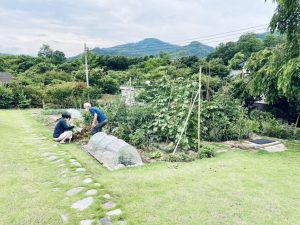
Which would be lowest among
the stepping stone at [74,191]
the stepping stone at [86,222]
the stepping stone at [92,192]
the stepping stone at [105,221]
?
the stepping stone at [74,191]

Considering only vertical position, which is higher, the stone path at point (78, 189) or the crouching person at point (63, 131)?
the crouching person at point (63, 131)

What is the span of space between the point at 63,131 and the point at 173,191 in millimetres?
5467

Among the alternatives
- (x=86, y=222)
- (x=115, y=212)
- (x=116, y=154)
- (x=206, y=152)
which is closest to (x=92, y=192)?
(x=115, y=212)

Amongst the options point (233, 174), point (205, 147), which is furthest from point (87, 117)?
point (233, 174)

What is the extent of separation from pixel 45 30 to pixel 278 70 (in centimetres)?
1932

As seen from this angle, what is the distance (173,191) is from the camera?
471 centimetres

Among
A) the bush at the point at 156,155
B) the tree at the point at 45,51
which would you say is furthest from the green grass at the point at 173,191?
the tree at the point at 45,51

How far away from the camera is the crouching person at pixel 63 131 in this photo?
8.66 m

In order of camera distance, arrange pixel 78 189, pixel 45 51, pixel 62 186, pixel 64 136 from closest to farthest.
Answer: pixel 78 189
pixel 62 186
pixel 64 136
pixel 45 51

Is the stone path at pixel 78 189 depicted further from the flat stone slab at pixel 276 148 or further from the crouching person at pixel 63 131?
the flat stone slab at pixel 276 148

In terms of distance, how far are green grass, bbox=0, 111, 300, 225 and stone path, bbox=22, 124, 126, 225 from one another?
99mm

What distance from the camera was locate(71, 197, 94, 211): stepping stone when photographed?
395 cm

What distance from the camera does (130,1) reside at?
16578 mm

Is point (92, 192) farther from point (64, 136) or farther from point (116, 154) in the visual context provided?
point (64, 136)
